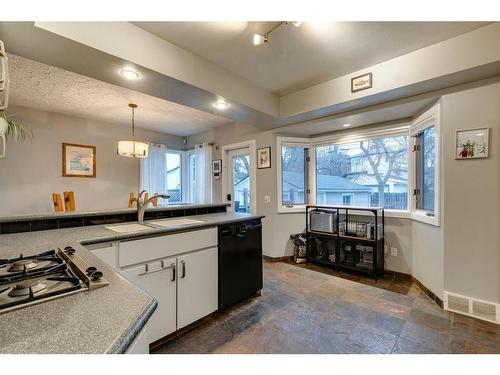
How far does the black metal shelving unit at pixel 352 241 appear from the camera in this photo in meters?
3.06

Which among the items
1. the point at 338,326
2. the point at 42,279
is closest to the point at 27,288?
the point at 42,279

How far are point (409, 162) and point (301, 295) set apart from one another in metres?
2.20

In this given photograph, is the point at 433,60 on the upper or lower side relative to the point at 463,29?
lower

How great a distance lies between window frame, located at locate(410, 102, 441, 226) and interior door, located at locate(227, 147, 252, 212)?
2471 mm

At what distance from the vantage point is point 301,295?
258 centimetres

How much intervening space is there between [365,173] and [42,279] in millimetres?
3679

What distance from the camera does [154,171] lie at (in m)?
4.94

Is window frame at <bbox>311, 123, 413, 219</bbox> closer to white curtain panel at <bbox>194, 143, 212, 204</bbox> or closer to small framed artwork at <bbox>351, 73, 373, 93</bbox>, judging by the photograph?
small framed artwork at <bbox>351, 73, 373, 93</bbox>

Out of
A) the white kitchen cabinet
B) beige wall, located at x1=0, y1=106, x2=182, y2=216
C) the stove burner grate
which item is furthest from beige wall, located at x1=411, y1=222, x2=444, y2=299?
beige wall, located at x1=0, y1=106, x2=182, y2=216

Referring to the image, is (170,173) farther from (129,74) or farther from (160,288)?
(160,288)

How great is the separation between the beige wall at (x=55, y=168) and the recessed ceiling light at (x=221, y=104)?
286 centimetres

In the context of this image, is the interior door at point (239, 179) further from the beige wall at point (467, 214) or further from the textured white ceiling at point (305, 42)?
the beige wall at point (467, 214)
